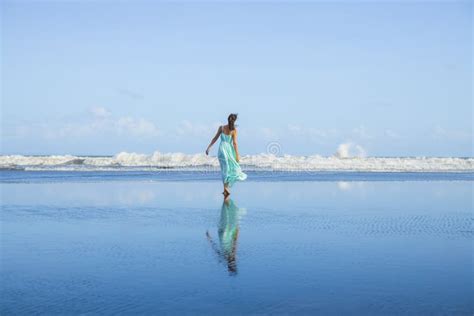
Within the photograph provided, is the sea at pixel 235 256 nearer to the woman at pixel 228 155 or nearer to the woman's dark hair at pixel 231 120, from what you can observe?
the woman at pixel 228 155

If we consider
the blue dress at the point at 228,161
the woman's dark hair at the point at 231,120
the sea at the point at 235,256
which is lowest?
the sea at the point at 235,256

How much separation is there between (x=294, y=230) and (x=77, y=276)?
4.21 meters

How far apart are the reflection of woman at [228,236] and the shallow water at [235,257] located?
0.9 inches

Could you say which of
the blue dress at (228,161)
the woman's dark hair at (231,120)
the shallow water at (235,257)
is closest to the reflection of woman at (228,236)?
the shallow water at (235,257)

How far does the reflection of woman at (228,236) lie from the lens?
692 centimetres

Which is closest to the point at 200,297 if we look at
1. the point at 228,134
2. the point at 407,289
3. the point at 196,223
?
the point at 407,289

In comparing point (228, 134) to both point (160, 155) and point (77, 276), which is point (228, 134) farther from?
point (160, 155)

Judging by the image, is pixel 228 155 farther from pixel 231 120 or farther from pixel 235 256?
pixel 235 256

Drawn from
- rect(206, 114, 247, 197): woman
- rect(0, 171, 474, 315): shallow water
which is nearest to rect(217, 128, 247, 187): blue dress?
rect(206, 114, 247, 197): woman

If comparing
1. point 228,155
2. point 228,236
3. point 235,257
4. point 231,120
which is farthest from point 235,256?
point 228,155

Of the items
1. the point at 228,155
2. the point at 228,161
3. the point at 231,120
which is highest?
the point at 231,120

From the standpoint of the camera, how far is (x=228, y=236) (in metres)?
8.64

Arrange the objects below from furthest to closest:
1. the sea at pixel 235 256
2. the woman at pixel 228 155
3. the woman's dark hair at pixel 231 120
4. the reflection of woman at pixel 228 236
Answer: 1. the woman at pixel 228 155
2. the woman's dark hair at pixel 231 120
3. the reflection of woman at pixel 228 236
4. the sea at pixel 235 256

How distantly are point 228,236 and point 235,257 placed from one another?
1606 millimetres
